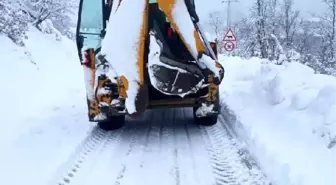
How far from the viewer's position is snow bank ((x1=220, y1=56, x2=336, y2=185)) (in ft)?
15.9

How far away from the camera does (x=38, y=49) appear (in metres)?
17.6

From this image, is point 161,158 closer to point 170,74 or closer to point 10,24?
point 170,74

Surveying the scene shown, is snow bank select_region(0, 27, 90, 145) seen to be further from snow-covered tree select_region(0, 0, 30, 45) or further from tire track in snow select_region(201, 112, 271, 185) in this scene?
tire track in snow select_region(201, 112, 271, 185)

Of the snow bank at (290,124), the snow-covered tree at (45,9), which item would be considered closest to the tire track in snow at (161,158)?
the snow bank at (290,124)

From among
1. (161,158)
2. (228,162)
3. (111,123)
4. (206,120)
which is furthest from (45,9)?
(228,162)

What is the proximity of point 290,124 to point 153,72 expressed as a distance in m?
2.06

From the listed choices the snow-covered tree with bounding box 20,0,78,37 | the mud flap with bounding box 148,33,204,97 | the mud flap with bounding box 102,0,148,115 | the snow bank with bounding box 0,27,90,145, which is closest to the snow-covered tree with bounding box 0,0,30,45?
the snow bank with bounding box 0,27,90,145

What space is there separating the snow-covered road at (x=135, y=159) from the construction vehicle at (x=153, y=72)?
0.46m

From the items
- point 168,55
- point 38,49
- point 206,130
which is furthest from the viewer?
point 38,49

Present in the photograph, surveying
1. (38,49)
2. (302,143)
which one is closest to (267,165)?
(302,143)

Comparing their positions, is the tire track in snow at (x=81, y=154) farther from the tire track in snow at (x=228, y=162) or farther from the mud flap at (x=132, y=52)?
the tire track in snow at (x=228, y=162)

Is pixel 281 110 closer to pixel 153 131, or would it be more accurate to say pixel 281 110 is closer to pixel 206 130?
pixel 206 130

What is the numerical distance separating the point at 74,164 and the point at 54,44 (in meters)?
15.9

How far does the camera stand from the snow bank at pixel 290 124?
15.9ft
